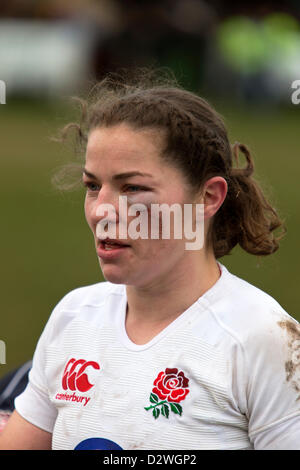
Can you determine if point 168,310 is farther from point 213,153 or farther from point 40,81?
point 40,81

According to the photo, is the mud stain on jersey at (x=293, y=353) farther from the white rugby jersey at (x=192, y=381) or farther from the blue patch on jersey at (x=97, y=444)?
the blue patch on jersey at (x=97, y=444)

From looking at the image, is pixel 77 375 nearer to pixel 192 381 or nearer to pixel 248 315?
pixel 192 381

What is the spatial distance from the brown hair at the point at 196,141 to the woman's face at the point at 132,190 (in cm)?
5

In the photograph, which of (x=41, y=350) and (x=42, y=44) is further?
(x=42, y=44)

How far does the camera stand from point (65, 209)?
13.9 metres

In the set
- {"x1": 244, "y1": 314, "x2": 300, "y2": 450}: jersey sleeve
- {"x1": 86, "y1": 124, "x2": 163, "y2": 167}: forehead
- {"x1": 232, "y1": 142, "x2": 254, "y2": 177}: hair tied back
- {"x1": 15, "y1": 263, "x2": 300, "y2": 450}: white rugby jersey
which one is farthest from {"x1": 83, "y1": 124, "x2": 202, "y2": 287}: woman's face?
{"x1": 244, "y1": 314, "x2": 300, "y2": 450}: jersey sleeve

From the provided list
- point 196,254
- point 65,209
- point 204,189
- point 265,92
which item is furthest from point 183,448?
point 265,92

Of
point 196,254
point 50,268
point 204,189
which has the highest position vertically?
point 204,189

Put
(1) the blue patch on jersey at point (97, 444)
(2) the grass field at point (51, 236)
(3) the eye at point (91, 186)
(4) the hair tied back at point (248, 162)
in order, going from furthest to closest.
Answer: (2) the grass field at point (51, 236)
(4) the hair tied back at point (248, 162)
(3) the eye at point (91, 186)
(1) the blue patch on jersey at point (97, 444)

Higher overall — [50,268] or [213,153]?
[213,153]

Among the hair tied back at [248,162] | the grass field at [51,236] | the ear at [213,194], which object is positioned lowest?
the grass field at [51,236]

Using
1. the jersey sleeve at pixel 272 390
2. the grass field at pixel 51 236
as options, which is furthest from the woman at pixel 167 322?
the grass field at pixel 51 236

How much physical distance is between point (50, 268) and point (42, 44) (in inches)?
695

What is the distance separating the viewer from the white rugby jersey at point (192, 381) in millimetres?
2926
